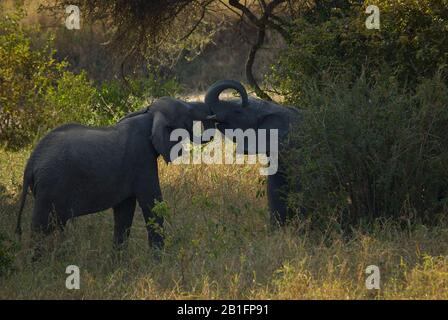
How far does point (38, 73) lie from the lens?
12148 mm

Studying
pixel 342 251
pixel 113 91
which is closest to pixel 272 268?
pixel 342 251

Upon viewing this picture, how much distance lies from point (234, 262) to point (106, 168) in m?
1.27

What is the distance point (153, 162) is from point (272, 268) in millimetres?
1426

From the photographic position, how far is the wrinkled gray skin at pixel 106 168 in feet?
23.6

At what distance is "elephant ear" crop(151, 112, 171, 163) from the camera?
295 inches

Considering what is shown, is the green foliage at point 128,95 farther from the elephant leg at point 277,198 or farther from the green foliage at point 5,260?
the green foliage at point 5,260

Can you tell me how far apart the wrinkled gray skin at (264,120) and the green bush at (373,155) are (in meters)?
0.32

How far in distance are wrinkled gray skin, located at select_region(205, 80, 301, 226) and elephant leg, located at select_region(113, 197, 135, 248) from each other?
38.1 inches

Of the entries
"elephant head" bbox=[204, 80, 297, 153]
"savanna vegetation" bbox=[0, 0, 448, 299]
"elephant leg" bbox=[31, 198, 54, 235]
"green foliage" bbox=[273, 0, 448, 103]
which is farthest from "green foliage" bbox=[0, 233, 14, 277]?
"green foliage" bbox=[273, 0, 448, 103]

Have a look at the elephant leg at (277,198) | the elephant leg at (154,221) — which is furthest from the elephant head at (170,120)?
the elephant leg at (277,198)

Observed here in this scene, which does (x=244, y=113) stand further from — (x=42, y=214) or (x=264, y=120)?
(x=42, y=214)
